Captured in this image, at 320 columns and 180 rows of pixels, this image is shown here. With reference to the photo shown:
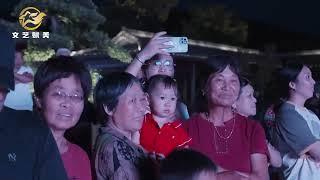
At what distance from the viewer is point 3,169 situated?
1414 millimetres

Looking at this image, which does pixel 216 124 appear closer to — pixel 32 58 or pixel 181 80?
pixel 32 58

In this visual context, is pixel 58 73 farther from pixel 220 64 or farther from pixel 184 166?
pixel 220 64

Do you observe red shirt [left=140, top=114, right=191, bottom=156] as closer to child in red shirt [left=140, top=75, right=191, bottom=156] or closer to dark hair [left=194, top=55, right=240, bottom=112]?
child in red shirt [left=140, top=75, right=191, bottom=156]

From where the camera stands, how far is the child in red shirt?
2.32m

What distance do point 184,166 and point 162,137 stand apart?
58 cm

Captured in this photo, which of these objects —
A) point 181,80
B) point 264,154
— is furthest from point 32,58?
point 181,80

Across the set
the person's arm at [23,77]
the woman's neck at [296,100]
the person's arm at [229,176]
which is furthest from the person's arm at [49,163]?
the person's arm at [23,77]

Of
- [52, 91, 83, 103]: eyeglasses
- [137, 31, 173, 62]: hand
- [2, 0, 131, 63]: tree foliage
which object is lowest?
[52, 91, 83, 103]: eyeglasses

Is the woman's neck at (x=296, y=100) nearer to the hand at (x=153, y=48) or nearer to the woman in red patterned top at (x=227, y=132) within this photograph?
the woman in red patterned top at (x=227, y=132)

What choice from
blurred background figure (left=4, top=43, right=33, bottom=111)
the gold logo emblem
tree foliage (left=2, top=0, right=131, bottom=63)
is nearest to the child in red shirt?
blurred background figure (left=4, top=43, right=33, bottom=111)

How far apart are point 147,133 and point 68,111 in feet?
1.94

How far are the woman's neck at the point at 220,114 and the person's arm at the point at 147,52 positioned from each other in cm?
40

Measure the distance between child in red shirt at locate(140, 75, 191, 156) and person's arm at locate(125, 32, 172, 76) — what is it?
3.9 inches

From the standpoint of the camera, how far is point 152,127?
2.42 meters
